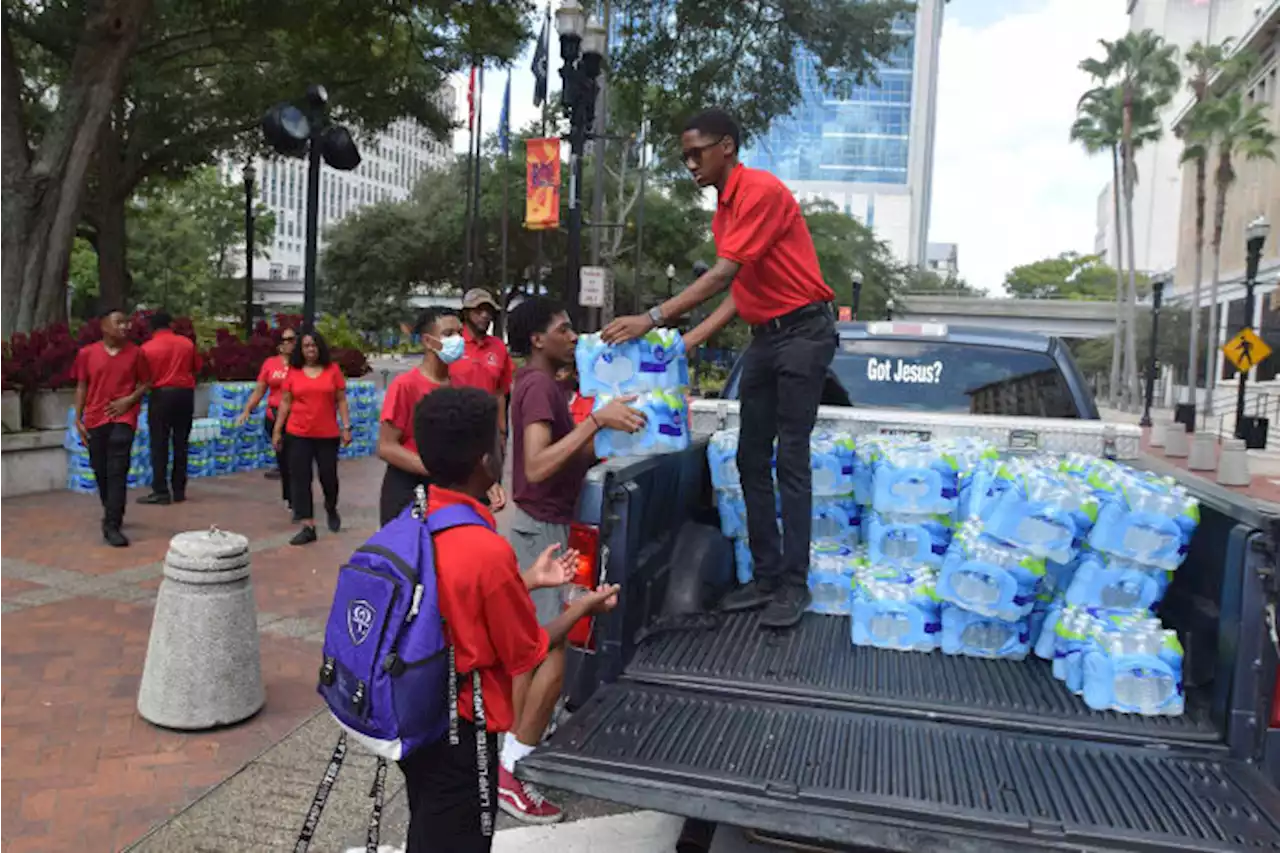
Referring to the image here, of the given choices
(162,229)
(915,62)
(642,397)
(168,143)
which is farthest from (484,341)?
(915,62)

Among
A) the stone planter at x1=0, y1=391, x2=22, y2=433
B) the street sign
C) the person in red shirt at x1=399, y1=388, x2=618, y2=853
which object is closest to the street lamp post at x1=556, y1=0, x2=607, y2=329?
the street sign

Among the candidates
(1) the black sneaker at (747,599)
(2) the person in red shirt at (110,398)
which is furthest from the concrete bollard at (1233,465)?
(2) the person in red shirt at (110,398)

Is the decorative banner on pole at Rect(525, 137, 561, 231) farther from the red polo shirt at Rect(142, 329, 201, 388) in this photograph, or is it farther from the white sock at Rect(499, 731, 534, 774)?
the white sock at Rect(499, 731, 534, 774)

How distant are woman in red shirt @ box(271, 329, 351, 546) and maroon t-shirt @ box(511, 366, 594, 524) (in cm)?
480

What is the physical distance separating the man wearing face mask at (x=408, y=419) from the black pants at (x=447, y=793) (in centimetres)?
218

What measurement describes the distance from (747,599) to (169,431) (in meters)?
8.14

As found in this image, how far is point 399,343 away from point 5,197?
171 feet

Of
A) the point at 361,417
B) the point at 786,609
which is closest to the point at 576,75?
the point at 361,417

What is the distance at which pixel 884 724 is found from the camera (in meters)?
3.25

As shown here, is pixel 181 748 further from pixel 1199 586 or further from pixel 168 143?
pixel 168 143

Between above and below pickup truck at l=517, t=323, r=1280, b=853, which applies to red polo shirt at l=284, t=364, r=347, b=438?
above

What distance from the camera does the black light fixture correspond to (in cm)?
953

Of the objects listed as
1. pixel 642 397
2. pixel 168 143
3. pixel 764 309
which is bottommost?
pixel 642 397

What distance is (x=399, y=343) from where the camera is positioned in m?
65.6
